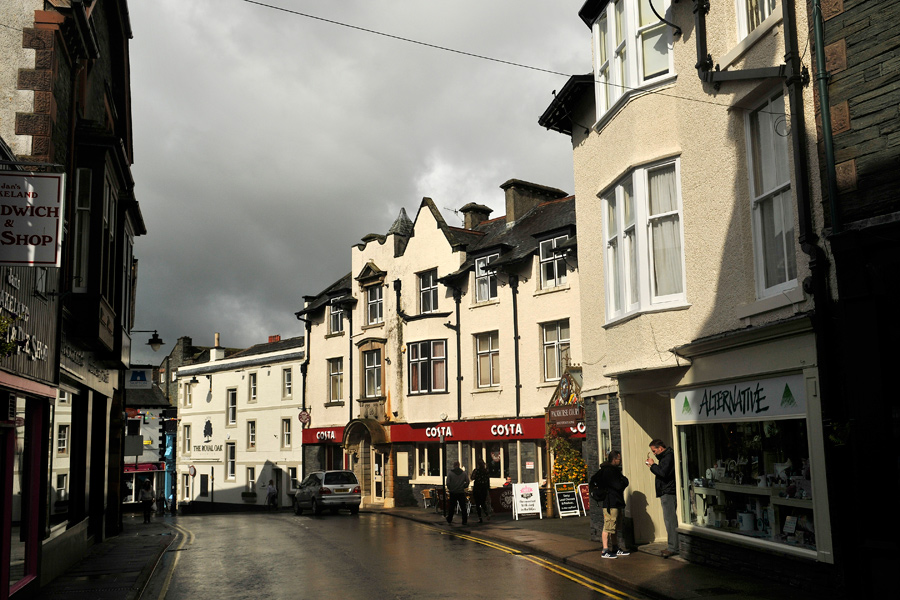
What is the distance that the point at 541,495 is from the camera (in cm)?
2550

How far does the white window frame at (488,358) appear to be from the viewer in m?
29.7

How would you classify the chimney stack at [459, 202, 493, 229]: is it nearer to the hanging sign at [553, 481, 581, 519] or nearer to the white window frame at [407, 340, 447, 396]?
the white window frame at [407, 340, 447, 396]

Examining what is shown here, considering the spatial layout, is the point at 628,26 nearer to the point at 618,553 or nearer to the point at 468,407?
the point at 618,553

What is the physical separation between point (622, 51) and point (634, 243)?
341cm

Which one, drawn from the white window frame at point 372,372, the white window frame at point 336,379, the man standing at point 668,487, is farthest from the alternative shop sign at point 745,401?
the white window frame at point 336,379

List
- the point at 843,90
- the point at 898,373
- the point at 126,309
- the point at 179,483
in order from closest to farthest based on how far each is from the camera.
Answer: the point at 898,373, the point at 843,90, the point at 126,309, the point at 179,483

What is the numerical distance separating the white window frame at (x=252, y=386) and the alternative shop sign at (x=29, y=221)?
3722cm

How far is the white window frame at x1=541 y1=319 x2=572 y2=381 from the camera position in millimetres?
26766

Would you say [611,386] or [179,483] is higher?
[611,386]

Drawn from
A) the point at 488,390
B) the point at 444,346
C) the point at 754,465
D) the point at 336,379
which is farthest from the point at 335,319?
the point at 754,465

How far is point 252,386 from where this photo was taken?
150ft

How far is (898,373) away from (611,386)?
7049mm

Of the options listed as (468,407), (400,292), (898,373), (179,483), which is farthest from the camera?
(179,483)

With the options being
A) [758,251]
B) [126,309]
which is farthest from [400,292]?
[758,251]
